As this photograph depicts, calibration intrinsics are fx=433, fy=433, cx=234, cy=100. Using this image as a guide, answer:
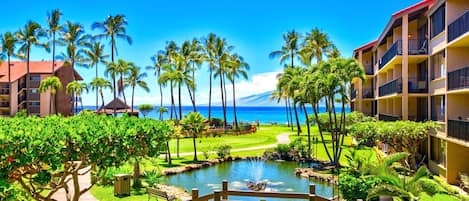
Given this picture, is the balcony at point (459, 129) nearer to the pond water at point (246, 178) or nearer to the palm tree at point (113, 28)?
the pond water at point (246, 178)

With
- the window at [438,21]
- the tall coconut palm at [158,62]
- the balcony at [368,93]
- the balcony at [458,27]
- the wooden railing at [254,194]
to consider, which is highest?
the tall coconut palm at [158,62]

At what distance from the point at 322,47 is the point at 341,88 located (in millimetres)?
31152

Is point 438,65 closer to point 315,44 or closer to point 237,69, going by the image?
point 315,44

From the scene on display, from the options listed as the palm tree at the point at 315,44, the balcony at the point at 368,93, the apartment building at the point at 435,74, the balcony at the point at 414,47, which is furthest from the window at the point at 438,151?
the palm tree at the point at 315,44

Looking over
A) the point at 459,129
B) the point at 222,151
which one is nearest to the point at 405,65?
the point at 459,129

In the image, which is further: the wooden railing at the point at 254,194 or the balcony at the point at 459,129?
the balcony at the point at 459,129

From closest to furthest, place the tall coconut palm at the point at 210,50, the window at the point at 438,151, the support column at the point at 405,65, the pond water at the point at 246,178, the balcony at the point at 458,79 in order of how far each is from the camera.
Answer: the balcony at the point at 458,79 < the window at the point at 438,151 < the pond water at the point at 246,178 < the support column at the point at 405,65 < the tall coconut palm at the point at 210,50

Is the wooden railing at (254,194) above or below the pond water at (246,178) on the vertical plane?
above

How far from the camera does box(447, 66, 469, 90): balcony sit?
18.7 m

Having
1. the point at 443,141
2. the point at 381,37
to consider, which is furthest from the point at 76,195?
the point at 381,37

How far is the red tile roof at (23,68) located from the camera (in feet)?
198

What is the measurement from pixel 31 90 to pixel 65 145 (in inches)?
2343

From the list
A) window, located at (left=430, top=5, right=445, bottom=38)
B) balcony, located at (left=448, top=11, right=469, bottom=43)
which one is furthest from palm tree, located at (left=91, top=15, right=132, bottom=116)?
balcony, located at (left=448, top=11, right=469, bottom=43)

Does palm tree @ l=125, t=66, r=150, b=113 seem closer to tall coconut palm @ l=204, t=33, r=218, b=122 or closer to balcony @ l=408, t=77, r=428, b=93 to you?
tall coconut palm @ l=204, t=33, r=218, b=122
